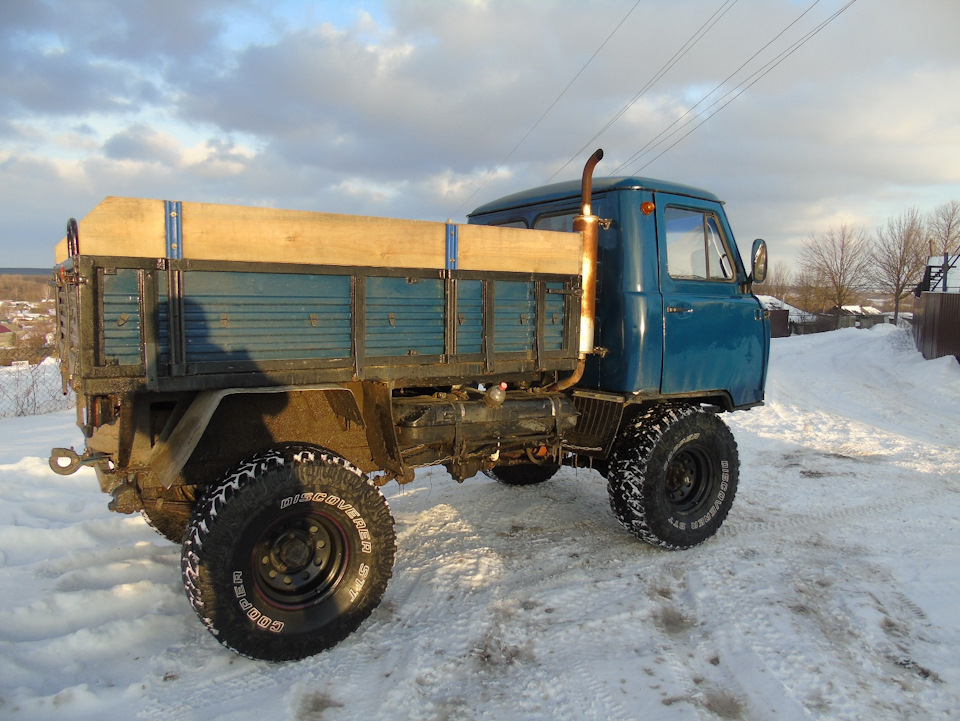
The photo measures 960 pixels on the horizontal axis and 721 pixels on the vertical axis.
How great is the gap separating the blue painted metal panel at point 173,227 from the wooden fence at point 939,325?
17.9m

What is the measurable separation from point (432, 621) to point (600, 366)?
206 cm

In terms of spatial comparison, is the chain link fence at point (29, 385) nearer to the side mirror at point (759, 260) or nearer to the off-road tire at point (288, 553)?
the off-road tire at point (288, 553)

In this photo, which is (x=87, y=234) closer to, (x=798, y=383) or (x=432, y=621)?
(x=432, y=621)

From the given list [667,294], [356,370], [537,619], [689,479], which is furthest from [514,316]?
[689,479]

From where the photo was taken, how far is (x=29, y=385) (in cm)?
1021

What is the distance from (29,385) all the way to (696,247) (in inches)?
426

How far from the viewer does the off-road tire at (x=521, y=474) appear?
19.2ft

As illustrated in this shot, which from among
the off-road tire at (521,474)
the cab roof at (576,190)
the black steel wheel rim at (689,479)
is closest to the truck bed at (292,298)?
the cab roof at (576,190)

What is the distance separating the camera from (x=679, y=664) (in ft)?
9.83

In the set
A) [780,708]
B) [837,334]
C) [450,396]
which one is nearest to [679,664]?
[780,708]

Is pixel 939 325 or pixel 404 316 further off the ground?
pixel 939 325

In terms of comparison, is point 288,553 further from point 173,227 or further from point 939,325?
point 939,325

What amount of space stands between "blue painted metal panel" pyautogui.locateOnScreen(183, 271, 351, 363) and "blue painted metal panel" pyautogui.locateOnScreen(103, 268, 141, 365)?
0.66ft

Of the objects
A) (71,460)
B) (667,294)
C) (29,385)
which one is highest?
(667,294)
